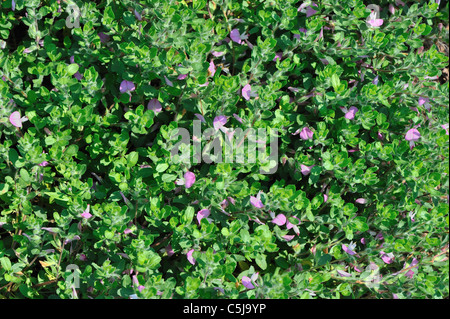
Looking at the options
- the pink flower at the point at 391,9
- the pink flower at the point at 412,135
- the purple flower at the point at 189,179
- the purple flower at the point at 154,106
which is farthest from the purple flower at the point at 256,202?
the pink flower at the point at 391,9

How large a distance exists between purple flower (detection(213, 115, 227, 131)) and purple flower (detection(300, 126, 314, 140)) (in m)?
0.35

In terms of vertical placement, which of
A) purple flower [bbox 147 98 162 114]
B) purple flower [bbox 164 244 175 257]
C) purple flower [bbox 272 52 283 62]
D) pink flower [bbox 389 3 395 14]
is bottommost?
purple flower [bbox 164 244 175 257]

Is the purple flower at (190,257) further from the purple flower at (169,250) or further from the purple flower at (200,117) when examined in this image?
the purple flower at (200,117)

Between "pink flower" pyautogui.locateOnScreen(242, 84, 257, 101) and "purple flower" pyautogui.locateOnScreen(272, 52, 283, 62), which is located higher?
"purple flower" pyautogui.locateOnScreen(272, 52, 283, 62)

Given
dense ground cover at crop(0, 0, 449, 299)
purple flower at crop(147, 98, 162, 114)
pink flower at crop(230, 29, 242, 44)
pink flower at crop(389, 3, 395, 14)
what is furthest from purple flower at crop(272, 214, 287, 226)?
pink flower at crop(389, 3, 395, 14)

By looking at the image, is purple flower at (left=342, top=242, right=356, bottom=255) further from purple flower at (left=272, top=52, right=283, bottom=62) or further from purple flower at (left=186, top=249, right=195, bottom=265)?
purple flower at (left=272, top=52, right=283, bottom=62)

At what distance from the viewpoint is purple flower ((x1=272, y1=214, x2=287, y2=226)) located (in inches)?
77.5

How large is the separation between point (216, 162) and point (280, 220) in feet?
1.14

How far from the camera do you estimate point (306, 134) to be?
2.07 meters

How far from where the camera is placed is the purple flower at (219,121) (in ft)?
6.42

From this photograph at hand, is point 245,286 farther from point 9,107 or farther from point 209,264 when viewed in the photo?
point 9,107

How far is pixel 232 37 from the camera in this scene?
6.88ft

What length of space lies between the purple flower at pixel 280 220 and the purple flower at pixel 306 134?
1.14 ft
